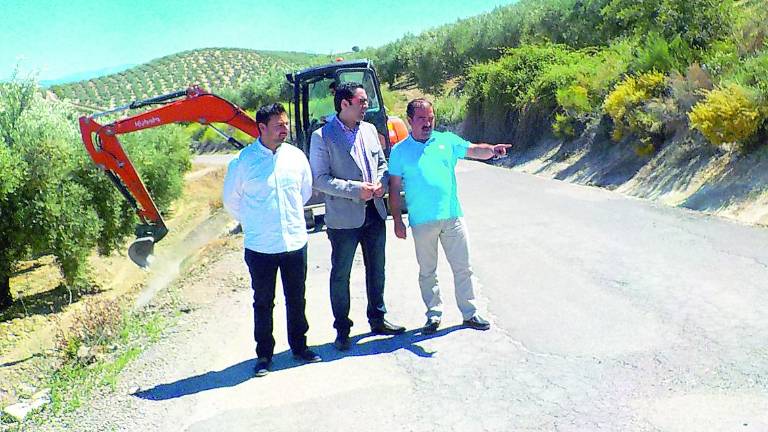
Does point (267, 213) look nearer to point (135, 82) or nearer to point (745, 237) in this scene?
point (745, 237)

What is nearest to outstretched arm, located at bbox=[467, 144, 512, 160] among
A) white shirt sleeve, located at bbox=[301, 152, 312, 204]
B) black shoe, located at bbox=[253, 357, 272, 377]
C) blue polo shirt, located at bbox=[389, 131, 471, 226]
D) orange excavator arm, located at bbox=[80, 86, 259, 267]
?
blue polo shirt, located at bbox=[389, 131, 471, 226]

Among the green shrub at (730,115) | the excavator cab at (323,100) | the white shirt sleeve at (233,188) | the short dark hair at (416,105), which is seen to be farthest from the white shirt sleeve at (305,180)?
the green shrub at (730,115)

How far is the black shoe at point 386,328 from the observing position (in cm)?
666

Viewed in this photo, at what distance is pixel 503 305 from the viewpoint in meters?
7.33

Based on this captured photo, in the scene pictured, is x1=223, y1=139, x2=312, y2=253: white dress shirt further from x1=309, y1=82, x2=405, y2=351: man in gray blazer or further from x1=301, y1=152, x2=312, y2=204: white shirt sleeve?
x1=309, y1=82, x2=405, y2=351: man in gray blazer

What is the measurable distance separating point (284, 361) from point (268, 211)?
1290mm

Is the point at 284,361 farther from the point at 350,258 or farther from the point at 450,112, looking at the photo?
the point at 450,112

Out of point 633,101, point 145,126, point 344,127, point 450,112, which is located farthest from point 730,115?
point 450,112

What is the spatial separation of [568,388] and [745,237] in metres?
5.17

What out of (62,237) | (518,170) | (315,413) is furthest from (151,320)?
(518,170)

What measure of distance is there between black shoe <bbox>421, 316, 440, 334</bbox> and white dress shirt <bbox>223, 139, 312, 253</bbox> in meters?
1.32

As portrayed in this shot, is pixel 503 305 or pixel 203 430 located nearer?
pixel 203 430

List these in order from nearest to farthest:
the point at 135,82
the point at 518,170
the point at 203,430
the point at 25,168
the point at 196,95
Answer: the point at 203,430, the point at 196,95, the point at 25,168, the point at 518,170, the point at 135,82

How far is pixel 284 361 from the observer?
6.29 m
